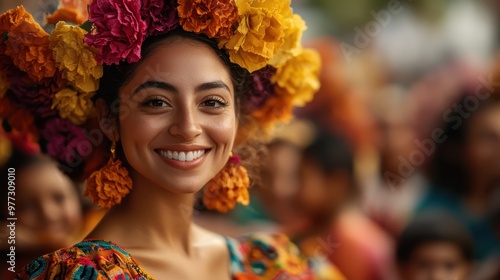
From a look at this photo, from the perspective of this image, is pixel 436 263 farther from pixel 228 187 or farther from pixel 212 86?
pixel 212 86

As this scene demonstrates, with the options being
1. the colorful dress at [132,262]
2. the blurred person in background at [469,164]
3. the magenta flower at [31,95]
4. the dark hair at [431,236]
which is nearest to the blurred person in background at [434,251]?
the dark hair at [431,236]

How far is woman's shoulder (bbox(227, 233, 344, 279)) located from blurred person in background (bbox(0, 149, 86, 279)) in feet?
2.36

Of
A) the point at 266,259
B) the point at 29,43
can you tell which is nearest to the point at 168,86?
the point at 29,43

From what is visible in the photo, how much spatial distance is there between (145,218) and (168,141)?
0.70 feet

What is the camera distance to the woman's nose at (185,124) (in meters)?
1.63

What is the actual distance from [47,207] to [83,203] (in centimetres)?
14

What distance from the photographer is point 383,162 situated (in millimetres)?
3447

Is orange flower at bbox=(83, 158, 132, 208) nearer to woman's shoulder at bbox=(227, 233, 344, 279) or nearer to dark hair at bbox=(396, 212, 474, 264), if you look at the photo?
woman's shoulder at bbox=(227, 233, 344, 279)

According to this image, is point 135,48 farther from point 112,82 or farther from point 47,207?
point 47,207

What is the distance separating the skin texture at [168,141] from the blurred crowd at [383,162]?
805 millimetres

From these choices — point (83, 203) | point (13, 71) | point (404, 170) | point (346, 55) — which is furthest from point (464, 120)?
point (13, 71)

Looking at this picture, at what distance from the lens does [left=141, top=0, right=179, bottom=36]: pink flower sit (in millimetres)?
1621

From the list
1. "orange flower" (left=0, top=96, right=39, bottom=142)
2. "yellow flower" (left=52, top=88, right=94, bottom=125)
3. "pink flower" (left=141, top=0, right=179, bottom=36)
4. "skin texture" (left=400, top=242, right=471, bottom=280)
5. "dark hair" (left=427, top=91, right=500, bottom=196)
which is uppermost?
"pink flower" (left=141, top=0, right=179, bottom=36)

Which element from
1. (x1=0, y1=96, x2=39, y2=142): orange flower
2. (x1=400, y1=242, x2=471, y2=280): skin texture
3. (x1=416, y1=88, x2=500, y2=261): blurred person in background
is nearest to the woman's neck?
(x1=0, y1=96, x2=39, y2=142): orange flower
